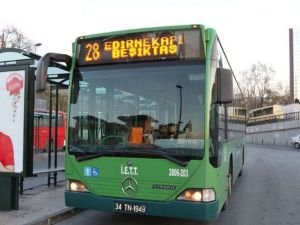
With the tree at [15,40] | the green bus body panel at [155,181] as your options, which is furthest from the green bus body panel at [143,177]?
the tree at [15,40]

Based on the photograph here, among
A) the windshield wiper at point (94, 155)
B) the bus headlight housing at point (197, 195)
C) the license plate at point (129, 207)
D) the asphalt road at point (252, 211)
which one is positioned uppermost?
the windshield wiper at point (94, 155)

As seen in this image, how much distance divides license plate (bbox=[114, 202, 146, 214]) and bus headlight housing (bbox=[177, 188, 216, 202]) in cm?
57

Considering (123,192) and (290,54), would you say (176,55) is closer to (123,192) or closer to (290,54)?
(123,192)

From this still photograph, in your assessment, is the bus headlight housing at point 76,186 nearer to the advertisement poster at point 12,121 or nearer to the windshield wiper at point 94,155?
the windshield wiper at point 94,155

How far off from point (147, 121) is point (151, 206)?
4.08 ft

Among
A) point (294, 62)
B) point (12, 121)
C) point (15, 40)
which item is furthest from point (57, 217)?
point (294, 62)

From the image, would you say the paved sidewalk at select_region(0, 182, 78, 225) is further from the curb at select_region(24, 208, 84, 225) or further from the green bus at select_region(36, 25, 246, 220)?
the green bus at select_region(36, 25, 246, 220)

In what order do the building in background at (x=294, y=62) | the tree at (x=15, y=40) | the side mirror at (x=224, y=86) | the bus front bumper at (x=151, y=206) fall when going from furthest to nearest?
the building in background at (x=294, y=62) < the tree at (x=15, y=40) < the side mirror at (x=224, y=86) < the bus front bumper at (x=151, y=206)

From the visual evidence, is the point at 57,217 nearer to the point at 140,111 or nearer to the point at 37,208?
the point at 37,208

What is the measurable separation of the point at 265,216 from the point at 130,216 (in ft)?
8.97

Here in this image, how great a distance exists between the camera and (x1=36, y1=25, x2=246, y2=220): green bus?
6.35 metres

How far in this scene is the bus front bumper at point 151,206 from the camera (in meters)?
6.27

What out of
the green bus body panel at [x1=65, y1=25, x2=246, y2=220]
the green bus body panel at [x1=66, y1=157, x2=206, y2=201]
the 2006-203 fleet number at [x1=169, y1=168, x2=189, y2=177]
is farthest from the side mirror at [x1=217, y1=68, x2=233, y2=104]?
the 2006-203 fleet number at [x1=169, y1=168, x2=189, y2=177]

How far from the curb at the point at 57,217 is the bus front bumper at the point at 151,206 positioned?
984mm
